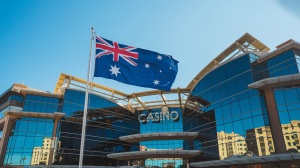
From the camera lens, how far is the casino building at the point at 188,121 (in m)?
25.4

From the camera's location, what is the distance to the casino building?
25406 millimetres

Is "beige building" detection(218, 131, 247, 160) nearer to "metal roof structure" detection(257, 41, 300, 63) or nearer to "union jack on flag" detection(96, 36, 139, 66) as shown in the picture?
"metal roof structure" detection(257, 41, 300, 63)

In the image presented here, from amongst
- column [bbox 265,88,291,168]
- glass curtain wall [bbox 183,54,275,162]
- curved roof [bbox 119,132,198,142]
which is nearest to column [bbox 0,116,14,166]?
curved roof [bbox 119,132,198,142]

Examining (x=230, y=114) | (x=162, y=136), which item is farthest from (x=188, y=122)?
(x=230, y=114)

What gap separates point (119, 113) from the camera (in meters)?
47.7

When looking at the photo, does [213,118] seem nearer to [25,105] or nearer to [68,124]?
[68,124]

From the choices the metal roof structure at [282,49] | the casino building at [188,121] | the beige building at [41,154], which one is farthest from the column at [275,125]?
the beige building at [41,154]

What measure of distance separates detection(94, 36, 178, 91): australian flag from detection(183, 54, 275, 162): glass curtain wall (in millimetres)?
15052

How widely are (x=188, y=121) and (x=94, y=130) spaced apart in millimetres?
17815

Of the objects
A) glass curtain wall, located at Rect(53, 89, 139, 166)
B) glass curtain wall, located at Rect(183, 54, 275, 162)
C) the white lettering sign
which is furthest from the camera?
the white lettering sign

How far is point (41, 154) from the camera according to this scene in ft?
119

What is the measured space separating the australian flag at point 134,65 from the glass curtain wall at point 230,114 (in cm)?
1505

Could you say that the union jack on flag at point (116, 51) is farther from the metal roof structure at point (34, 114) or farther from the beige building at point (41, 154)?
the beige building at point (41, 154)

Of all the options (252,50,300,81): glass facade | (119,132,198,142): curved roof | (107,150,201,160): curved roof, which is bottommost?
(107,150,201,160): curved roof
